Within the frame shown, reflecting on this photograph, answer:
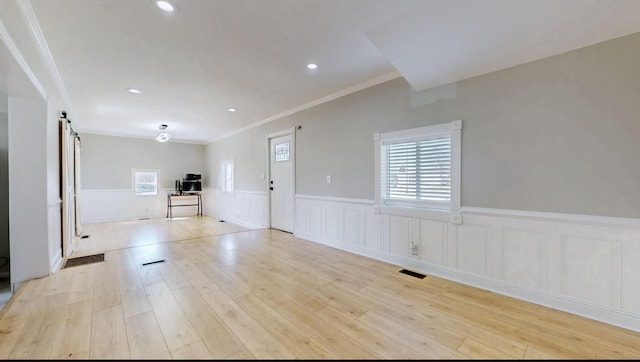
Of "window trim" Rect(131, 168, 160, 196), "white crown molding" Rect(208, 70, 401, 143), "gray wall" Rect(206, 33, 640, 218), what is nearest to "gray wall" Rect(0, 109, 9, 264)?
"white crown molding" Rect(208, 70, 401, 143)

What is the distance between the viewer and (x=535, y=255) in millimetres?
2398

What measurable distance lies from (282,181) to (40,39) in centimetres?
377

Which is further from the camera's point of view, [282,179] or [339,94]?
[282,179]

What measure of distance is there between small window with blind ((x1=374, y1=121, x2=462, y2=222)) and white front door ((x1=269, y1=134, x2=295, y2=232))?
208cm

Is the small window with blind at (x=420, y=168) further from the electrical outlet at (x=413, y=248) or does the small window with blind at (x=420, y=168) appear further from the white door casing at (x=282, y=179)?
the white door casing at (x=282, y=179)

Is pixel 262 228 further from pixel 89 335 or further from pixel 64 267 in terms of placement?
pixel 89 335

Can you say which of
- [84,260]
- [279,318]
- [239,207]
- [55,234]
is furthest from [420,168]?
[239,207]

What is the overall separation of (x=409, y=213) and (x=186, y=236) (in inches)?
167

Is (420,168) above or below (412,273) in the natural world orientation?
above

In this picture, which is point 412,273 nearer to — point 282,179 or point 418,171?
point 418,171

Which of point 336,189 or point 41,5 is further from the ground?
point 41,5

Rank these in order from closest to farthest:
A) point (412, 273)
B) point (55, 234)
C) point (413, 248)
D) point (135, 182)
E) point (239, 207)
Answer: point (412, 273) → point (413, 248) → point (55, 234) → point (239, 207) → point (135, 182)

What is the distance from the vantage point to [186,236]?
16.8ft

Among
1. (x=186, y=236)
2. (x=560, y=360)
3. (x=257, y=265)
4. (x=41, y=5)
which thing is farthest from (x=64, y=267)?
(x=560, y=360)
